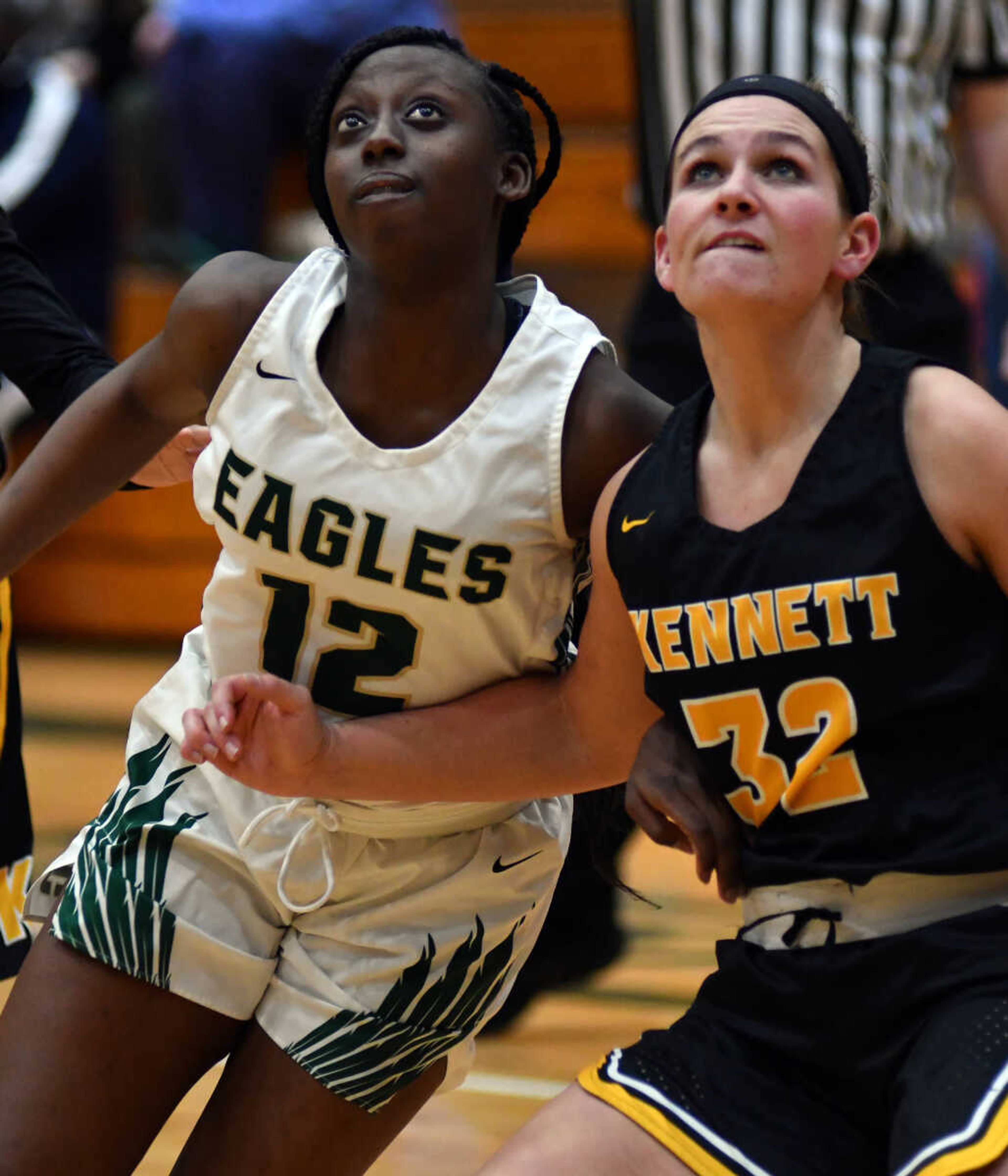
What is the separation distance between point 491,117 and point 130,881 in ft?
3.45

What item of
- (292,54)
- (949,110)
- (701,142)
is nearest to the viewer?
(701,142)

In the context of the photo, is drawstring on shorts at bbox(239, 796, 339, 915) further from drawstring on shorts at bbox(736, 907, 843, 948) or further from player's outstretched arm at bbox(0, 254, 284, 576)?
drawstring on shorts at bbox(736, 907, 843, 948)

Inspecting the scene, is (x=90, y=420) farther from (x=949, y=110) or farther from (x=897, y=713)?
(x=949, y=110)

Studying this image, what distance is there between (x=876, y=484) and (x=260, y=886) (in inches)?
38.1

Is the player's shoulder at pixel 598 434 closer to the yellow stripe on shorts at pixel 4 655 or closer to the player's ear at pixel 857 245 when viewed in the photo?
the player's ear at pixel 857 245

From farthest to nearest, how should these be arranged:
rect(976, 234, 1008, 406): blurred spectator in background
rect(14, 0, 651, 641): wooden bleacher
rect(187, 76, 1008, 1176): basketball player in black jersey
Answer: rect(14, 0, 651, 641): wooden bleacher → rect(976, 234, 1008, 406): blurred spectator in background → rect(187, 76, 1008, 1176): basketball player in black jersey

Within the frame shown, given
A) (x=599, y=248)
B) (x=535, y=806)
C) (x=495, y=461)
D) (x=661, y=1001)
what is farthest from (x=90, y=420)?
(x=599, y=248)

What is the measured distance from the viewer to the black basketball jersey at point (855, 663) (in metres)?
1.92

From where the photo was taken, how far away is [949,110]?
373cm

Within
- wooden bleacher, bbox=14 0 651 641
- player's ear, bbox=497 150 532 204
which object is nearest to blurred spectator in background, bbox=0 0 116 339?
wooden bleacher, bbox=14 0 651 641

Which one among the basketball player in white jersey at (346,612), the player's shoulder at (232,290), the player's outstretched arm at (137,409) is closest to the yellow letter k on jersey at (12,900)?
the basketball player in white jersey at (346,612)

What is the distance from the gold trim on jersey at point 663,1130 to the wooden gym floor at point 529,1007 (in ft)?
2.27

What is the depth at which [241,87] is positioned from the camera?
7.15 metres

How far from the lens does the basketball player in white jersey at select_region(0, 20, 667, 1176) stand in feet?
7.44
